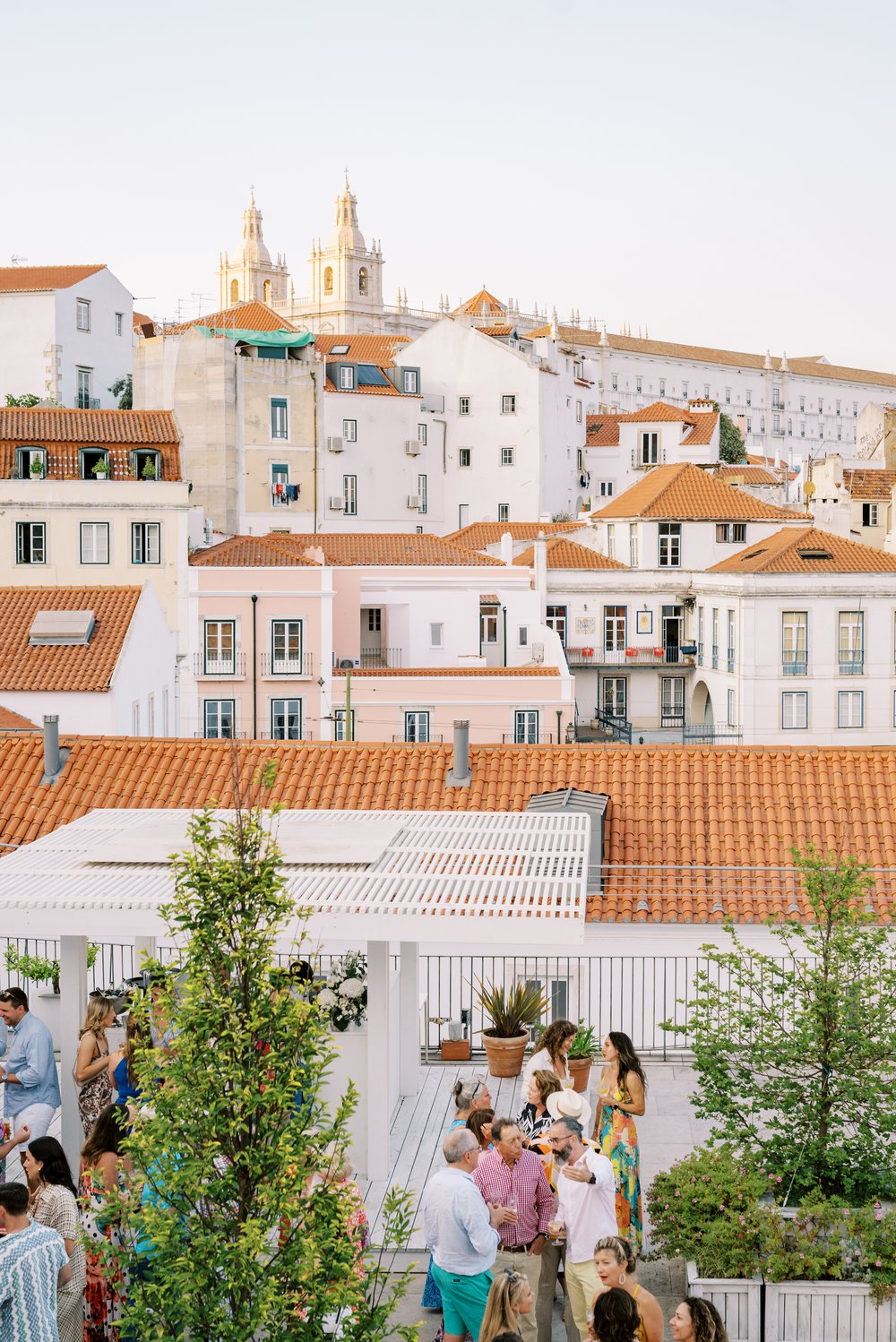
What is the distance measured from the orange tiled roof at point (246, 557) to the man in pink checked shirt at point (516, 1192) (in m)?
39.3

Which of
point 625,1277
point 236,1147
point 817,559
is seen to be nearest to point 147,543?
point 817,559

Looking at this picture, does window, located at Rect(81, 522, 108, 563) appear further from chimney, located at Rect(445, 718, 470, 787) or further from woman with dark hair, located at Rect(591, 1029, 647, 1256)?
woman with dark hair, located at Rect(591, 1029, 647, 1256)

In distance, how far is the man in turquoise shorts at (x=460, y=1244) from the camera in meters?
8.30

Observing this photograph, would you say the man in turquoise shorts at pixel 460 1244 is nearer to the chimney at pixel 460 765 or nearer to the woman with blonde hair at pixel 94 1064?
the woman with blonde hair at pixel 94 1064

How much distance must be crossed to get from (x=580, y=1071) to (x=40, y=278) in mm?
60402

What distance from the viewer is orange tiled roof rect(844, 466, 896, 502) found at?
75500 mm

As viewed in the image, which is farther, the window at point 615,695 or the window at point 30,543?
the window at point 615,695

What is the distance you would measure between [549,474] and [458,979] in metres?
70.1

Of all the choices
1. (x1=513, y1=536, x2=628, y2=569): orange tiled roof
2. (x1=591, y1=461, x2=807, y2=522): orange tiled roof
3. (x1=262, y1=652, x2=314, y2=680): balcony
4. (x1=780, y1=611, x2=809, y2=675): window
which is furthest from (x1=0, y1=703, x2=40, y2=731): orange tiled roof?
(x1=591, y1=461, x2=807, y2=522): orange tiled roof

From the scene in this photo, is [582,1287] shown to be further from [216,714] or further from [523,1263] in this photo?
[216,714]

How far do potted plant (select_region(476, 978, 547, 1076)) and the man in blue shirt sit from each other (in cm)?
474

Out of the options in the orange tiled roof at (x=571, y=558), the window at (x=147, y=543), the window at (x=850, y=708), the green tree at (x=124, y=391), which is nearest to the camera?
the window at (x=147, y=543)

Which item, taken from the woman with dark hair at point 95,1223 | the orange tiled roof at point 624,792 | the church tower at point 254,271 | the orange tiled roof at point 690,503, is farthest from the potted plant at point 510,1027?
the church tower at point 254,271

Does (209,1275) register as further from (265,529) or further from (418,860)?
(265,529)
